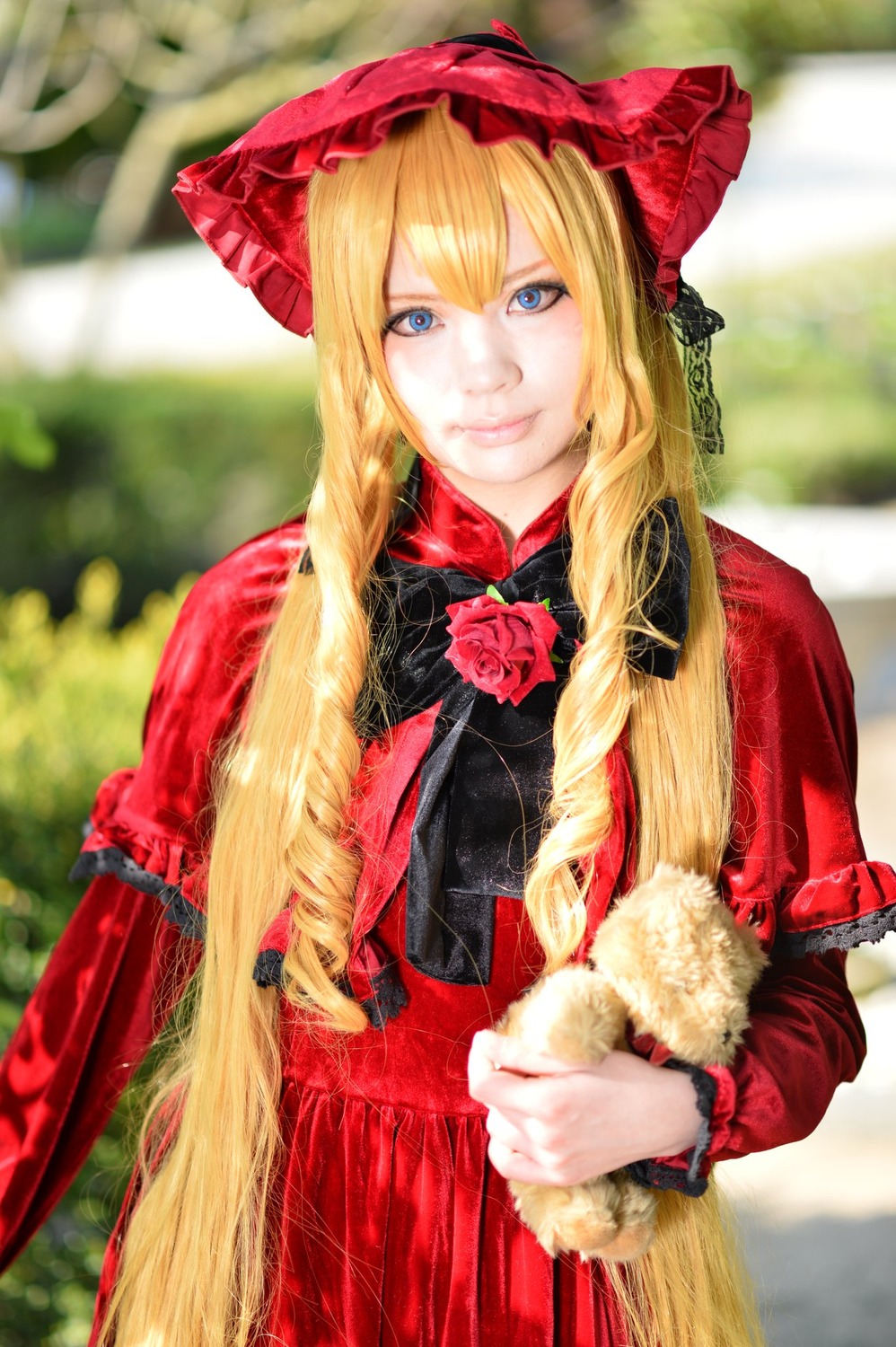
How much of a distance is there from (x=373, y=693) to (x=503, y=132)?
621 millimetres

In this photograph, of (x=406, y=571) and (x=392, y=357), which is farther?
(x=406, y=571)

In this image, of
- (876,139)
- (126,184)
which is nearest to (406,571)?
Result: (126,184)

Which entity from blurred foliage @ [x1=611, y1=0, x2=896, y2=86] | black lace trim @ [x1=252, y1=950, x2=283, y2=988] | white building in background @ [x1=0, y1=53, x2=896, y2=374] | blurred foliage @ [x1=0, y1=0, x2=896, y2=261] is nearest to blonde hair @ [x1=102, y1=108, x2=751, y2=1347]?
black lace trim @ [x1=252, y1=950, x2=283, y2=988]

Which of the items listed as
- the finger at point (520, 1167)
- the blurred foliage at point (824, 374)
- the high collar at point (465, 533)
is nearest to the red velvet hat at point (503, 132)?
the high collar at point (465, 533)

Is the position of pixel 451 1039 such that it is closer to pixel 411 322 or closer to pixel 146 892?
pixel 146 892

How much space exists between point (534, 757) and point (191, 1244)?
2.16 feet

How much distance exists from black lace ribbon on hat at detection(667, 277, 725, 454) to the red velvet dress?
139 millimetres

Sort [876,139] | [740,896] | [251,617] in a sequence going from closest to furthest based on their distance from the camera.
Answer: [740,896], [251,617], [876,139]

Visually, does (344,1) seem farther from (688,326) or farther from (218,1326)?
(218,1326)

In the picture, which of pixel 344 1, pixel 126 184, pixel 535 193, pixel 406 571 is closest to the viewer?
pixel 535 193

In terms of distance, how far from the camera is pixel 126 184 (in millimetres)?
8430

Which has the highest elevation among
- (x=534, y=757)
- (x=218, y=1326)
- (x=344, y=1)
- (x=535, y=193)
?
(x=344, y=1)

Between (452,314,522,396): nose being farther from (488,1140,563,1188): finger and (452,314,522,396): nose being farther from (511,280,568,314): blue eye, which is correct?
(488,1140,563,1188): finger

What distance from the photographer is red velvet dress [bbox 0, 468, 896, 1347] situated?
4.56 ft
